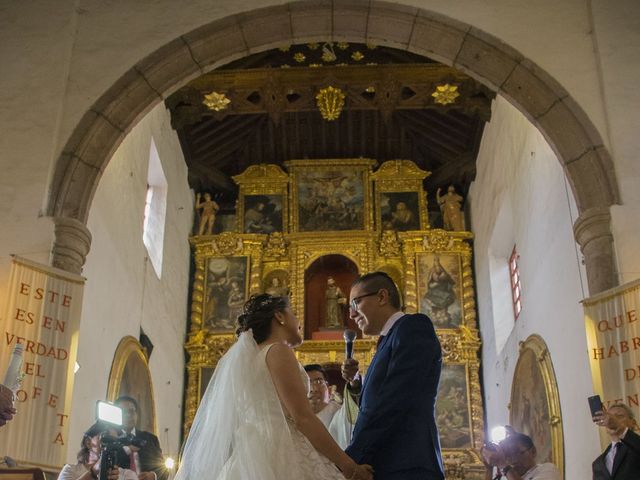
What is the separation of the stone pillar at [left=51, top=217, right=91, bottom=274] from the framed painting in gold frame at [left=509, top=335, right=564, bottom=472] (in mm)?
5231

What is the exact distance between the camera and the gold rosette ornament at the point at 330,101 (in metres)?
13.5

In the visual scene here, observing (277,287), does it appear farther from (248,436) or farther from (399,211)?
(248,436)

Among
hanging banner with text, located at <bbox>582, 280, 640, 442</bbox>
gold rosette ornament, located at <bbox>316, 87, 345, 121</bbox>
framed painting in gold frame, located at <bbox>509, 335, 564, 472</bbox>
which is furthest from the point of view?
gold rosette ornament, located at <bbox>316, 87, 345, 121</bbox>

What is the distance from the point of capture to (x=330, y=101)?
13.5 meters

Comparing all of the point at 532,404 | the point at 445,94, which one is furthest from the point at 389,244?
the point at 532,404

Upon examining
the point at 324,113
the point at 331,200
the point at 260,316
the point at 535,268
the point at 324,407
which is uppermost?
the point at 324,113

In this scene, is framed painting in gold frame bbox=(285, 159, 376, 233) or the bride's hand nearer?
the bride's hand

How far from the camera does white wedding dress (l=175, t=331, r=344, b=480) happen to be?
3.60 meters

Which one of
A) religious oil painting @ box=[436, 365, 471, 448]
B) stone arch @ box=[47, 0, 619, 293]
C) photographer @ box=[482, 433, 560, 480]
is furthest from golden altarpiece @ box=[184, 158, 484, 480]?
photographer @ box=[482, 433, 560, 480]

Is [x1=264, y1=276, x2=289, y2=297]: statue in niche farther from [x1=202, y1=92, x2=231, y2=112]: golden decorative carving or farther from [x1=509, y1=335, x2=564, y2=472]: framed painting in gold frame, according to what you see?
[x1=509, y1=335, x2=564, y2=472]: framed painting in gold frame

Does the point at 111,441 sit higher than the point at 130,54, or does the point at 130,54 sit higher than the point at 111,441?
the point at 130,54

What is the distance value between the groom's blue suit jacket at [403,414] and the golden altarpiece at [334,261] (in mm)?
10149

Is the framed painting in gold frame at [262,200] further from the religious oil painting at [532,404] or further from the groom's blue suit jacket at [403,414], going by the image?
Answer: the groom's blue suit jacket at [403,414]

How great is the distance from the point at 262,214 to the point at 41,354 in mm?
8877
